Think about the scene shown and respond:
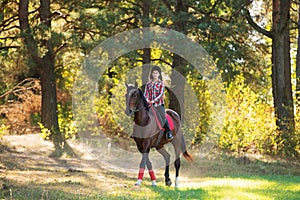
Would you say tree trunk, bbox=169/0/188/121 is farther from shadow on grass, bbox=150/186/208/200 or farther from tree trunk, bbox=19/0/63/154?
A: shadow on grass, bbox=150/186/208/200

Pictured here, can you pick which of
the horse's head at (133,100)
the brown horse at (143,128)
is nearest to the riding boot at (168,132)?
the brown horse at (143,128)

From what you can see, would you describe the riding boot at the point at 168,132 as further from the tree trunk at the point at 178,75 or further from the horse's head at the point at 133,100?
the tree trunk at the point at 178,75

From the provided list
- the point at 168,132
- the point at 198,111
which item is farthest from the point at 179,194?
the point at 198,111

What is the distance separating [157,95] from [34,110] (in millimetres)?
14667

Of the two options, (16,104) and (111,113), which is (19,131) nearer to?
(16,104)

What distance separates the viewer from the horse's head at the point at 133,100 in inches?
327

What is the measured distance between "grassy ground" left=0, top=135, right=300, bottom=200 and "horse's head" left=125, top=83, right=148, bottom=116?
58.5 inches

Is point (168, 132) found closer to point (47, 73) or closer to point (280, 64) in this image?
point (280, 64)

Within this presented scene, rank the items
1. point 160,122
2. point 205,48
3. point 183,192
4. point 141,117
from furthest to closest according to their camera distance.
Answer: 1. point 205,48
2. point 160,122
3. point 141,117
4. point 183,192

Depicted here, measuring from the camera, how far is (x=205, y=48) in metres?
15.6

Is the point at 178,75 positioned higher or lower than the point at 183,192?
higher

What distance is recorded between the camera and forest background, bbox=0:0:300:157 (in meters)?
14.7

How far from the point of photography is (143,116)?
8.83 m

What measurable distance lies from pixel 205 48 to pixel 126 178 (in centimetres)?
657
